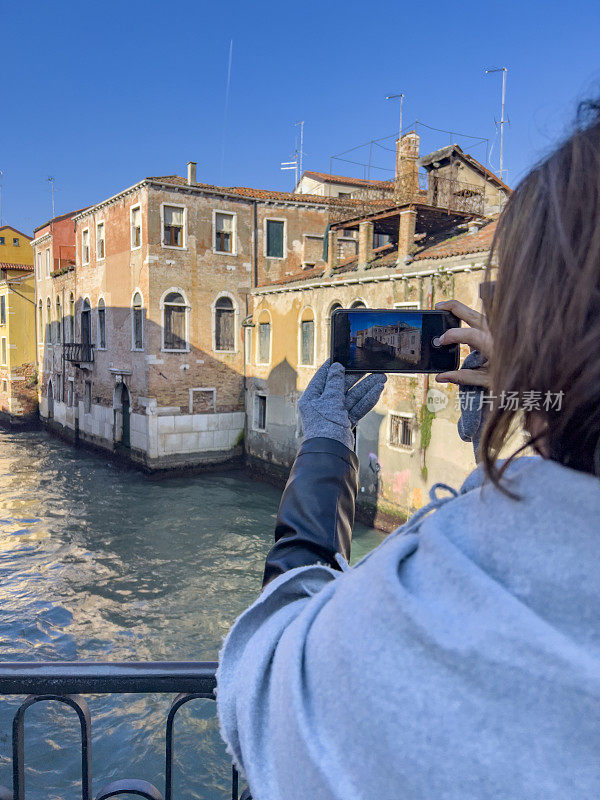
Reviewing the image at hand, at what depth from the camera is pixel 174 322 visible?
678 inches

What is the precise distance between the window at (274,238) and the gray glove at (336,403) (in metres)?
17.8

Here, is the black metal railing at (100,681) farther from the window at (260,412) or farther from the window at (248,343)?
the window at (248,343)

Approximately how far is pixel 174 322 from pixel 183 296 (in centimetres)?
79

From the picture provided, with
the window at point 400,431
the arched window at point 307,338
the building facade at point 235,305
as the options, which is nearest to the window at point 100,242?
the building facade at point 235,305

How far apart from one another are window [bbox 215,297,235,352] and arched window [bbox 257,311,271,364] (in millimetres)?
1114

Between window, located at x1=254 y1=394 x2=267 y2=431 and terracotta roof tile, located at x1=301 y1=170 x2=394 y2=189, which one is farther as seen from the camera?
terracotta roof tile, located at x1=301 y1=170 x2=394 y2=189

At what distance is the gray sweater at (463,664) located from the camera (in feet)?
1.49

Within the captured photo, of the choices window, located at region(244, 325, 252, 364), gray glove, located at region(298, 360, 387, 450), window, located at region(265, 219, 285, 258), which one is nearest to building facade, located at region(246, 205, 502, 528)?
window, located at region(244, 325, 252, 364)

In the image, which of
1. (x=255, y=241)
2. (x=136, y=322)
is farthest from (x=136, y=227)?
(x=255, y=241)

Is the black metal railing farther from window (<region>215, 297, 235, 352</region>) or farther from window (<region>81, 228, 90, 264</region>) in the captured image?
window (<region>81, 228, 90, 264</region>)

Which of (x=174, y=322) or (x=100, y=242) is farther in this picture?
(x=100, y=242)

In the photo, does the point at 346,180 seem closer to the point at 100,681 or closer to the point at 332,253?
the point at 332,253

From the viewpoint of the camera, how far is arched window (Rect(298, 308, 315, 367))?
15.1 m

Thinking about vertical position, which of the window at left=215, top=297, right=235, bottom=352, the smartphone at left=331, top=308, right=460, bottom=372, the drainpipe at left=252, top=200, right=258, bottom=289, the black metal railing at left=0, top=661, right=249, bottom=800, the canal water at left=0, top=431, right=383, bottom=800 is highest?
the drainpipe at left=252, top=200, right=258, bottom=289
